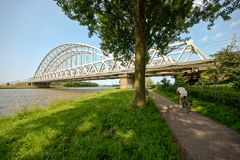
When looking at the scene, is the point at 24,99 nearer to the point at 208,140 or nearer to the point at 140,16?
the point at 140,16

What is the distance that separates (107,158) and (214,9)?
1076 centimetres

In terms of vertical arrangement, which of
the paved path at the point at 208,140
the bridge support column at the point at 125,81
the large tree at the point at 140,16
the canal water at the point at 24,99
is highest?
the large tree at the point at 140,16

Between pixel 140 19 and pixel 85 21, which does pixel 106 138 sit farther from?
pixel 85 21

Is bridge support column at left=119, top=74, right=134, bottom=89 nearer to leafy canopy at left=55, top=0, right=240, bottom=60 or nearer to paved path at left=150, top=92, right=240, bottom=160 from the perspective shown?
leafy canopy at left=55, top=0, right=240, bottom=60

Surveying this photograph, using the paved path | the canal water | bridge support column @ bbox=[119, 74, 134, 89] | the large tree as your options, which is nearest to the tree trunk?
the large tree

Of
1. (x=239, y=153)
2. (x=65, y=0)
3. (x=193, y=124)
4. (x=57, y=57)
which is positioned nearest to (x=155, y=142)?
(x=239, y=153)

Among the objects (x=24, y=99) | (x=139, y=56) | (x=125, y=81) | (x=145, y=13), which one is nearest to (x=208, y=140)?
(x=139, y=56)

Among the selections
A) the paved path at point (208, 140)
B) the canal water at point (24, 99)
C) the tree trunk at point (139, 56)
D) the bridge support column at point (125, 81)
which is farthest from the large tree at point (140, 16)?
the bridge support column at point (125, 81)

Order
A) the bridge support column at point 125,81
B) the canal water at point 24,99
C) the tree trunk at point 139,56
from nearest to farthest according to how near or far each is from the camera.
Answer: the tree trunk at point 139,56 → the canal water at point 24,99 → the bridge support column at point 125,81

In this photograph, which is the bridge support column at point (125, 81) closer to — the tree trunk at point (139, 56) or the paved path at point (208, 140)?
the tree trunk at point (139, 56)

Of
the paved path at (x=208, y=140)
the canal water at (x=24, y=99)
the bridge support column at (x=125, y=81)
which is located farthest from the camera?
the bridge support column at (x=125, y=81)

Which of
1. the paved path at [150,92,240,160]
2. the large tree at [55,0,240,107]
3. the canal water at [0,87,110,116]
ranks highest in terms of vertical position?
the large tree at [55,0,240,107]

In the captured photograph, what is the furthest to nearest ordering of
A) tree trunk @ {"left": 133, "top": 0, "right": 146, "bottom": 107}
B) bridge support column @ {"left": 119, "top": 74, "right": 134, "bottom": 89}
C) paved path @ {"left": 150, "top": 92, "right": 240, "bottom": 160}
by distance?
bridge support column @ {"left": 119, "top": 74, "right": 134, "bottom": 89}
tree trunk @ {"left": 133, "top": 0, "right": 146, "bottom": 107}
paved path @ {"left": 150, "top": 92, "right": 240, "bottom": 160}

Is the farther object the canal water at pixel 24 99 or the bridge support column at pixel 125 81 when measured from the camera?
the bridge support column at pixel 125 81
